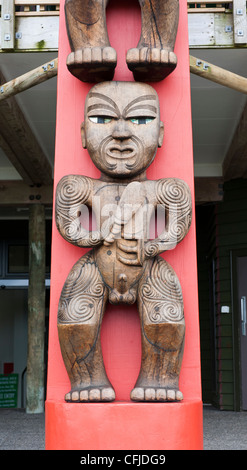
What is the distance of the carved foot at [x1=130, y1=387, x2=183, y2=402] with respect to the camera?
2320 millimetres

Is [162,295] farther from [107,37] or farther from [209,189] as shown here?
[209,189]

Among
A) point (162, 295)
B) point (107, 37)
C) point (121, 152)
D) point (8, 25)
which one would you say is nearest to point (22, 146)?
point (8, 25)

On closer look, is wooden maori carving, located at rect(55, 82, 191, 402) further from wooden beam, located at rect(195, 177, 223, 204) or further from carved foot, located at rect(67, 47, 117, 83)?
wooden beam, located at rect(195, 177, 223, 204)

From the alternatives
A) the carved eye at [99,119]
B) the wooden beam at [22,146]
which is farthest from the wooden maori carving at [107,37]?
the wooden beam at [22,146]

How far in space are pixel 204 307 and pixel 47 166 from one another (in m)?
2.85

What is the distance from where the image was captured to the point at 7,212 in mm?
8656

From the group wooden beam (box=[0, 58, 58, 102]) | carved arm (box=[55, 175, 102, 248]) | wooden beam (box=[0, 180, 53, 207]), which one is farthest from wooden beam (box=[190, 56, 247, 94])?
wooden beam (box=[0, 180, 53, 207])

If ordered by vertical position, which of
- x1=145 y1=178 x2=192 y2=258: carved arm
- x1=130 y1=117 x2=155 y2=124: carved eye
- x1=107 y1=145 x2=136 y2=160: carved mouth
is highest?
x1=130 y1=117 x2=155 y2=124: carved eye

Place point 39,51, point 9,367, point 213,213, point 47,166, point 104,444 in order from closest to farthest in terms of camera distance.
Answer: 1. point 104,444
2. point 39,51
3. point 47,166
4. point 213,213
5. point 9,367

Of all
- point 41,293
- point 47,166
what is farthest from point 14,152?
point 41,293

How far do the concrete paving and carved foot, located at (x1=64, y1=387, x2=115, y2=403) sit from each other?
6.96 ft

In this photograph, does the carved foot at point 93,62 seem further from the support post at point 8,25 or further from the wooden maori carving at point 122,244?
the support post at point 8,25

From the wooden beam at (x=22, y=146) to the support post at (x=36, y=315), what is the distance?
424mm

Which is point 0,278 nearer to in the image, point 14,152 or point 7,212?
point 7,212
